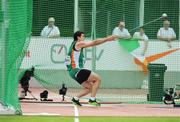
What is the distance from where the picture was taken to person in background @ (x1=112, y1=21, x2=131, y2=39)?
72.8 ft

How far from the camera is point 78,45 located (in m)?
19.1

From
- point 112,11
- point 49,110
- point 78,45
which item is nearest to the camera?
point 49,110

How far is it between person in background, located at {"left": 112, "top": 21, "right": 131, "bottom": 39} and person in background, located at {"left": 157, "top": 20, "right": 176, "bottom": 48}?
42.2 inches

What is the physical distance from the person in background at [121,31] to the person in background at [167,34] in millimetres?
1072

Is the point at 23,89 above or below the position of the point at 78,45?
below

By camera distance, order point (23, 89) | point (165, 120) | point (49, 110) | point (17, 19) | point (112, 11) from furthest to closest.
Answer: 1. point (112, 11)
2. point (23, 89)
3. point (49, 110)
4. point (17, 19)
5. point (165, 120)

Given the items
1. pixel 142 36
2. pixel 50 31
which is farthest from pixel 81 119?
pixel 142 36

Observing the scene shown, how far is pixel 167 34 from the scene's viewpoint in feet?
74.4

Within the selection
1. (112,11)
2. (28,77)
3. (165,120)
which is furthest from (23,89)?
(165,120)

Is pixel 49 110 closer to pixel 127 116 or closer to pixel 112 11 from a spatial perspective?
pixel 127 116

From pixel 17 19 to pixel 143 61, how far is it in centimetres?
763

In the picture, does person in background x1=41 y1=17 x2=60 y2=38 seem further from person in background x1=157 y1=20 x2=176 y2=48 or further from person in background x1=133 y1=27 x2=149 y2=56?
person in background x1=157 y1=20 x2=176 y2=48

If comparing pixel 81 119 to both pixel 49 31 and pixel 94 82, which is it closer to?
pixel 94 82

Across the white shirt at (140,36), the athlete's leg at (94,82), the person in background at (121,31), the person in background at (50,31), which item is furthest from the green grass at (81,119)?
the person in background at (50,31)
